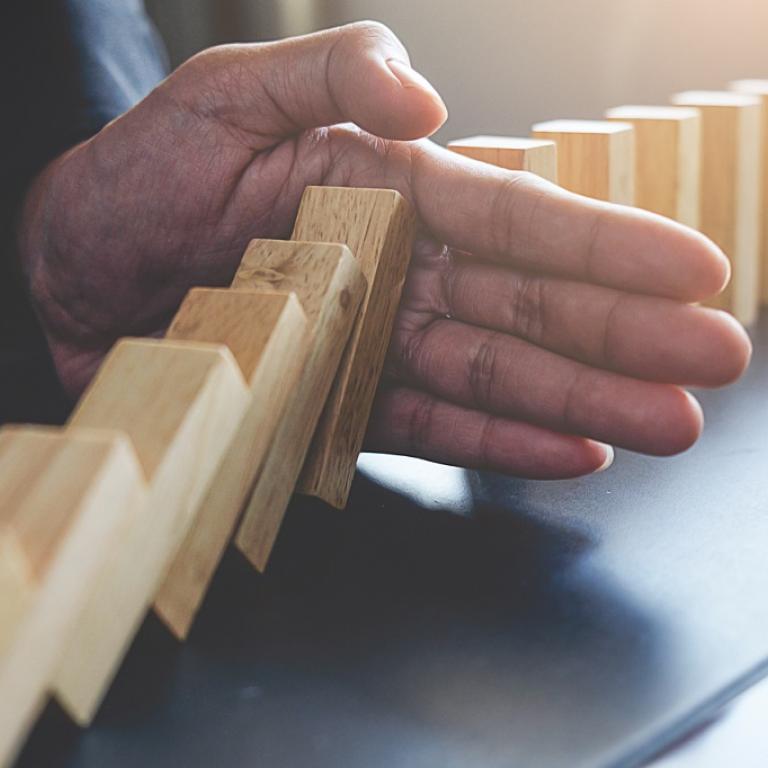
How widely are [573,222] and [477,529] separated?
6.0 inches

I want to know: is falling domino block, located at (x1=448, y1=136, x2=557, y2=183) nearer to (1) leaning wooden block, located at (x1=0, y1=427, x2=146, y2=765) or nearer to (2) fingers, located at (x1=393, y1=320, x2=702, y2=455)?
(2) fingers, located at (x1=393, y1=320, x2=702, y2=455)

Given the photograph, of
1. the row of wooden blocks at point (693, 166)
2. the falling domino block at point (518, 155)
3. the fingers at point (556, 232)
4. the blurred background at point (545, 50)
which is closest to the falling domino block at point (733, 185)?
the row of wooden blocks at point (693, 166)

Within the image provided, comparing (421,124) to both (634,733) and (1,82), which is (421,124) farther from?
(1,82)

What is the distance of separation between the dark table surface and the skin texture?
5 centimetres

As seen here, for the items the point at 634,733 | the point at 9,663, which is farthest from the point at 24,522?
the point at 634,733

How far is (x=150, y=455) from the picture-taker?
347 mm

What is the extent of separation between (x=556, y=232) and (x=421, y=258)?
0.35 ft

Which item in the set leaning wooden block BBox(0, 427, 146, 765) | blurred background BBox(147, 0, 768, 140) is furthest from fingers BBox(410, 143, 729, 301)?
blurred background BBox(147, 0, 768, 140)

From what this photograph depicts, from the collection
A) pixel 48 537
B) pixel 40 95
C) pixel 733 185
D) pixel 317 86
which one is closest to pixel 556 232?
pixel 317 86

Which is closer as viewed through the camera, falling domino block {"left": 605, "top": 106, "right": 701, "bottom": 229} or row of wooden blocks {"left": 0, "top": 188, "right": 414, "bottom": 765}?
row of wooden blocks {"left": 0, "top": 188, "right": 414, "bottom": 765}

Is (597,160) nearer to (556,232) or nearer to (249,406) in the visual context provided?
(556,232)

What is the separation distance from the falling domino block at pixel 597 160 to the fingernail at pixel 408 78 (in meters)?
0.20

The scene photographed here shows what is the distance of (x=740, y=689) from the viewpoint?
0.38 m

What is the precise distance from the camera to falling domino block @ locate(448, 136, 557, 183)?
2.06 feet
